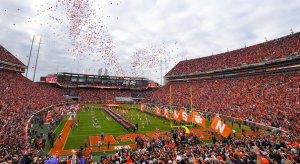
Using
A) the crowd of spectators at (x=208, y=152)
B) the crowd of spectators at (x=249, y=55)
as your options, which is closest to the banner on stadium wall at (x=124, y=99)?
the crowd of spectators at (x=249, y=55)

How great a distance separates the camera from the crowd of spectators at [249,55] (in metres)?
38.4

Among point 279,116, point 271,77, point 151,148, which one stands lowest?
point 151,148

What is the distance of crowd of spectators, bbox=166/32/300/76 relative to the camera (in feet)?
126

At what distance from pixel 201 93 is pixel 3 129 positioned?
40.0 metres

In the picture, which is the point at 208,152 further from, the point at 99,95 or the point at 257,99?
the point at 99,95

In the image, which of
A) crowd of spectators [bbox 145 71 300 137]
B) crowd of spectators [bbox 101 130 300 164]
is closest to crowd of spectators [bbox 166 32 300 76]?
crowd of spectators [bbox 145 71 300 137]

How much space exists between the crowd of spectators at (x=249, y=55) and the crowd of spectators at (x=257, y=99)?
4570 mm

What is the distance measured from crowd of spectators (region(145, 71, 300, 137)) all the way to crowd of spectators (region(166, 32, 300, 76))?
457 cm

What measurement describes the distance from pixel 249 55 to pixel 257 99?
19161 mm

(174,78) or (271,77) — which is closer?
(271,77)

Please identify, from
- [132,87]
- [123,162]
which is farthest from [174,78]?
[123,162]

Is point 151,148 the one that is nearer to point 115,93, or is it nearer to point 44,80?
point 115,93

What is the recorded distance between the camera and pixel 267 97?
30609 millimetres

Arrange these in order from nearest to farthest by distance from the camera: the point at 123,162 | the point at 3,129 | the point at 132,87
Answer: the point at 123,162 < the point at 3,129 < the point at 132,87
